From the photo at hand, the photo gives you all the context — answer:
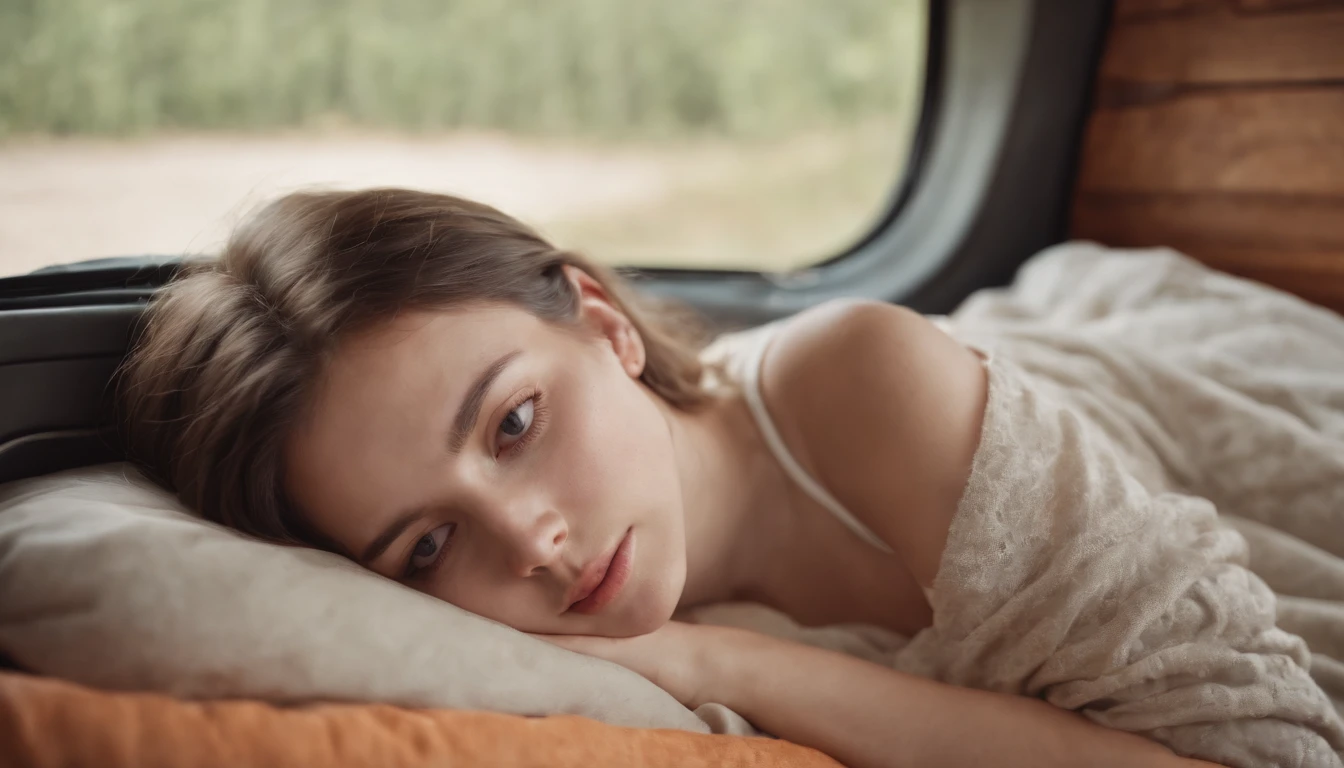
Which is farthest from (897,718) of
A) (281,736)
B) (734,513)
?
(281,736)

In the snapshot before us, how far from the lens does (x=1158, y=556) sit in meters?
0.95

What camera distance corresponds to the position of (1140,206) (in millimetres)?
2002

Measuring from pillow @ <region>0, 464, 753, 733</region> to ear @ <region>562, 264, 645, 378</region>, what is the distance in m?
0.40

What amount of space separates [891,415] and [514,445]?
42 centimetres

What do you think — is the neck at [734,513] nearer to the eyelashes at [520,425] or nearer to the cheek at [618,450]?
the cheek at [618,450]

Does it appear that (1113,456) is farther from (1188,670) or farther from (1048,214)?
(1048,214)

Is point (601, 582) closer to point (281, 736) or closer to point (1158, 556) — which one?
point (281, 736)

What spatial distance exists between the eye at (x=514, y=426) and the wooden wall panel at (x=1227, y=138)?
5.21ft

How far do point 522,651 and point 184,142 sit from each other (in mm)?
1410

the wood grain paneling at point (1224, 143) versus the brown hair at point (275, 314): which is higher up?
the wood grain paneling at point (1224, 143)

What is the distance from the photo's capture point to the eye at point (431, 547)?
0.93 m

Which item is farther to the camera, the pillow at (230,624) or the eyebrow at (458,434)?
the eyebrow at (458,434)

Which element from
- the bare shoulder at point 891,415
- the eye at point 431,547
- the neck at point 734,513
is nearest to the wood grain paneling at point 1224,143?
the bare shoulder at point 891,415

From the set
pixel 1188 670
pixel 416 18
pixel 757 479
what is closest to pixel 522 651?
pixel 757 479
